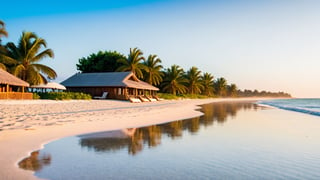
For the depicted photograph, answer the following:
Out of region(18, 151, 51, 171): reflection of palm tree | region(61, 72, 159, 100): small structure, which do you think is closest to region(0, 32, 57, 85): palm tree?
region(61, 72, 159, 100): small structure

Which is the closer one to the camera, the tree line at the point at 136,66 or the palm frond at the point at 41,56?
the palm frond at the point at 41,56

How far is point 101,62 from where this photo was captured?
160 feet

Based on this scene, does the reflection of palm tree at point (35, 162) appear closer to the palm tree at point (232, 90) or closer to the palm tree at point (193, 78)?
the palm tree at point (193, 78)

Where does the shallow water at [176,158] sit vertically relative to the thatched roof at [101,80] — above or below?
below

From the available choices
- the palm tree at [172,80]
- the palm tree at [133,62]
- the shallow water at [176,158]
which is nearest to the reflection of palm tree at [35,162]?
the shallow water at [176,158]

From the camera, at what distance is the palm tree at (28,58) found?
1081 inches

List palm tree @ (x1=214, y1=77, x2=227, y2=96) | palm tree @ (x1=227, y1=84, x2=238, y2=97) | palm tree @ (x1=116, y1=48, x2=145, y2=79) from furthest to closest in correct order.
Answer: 1. palm tree @ (x1=227, y1=84, x2=238, y2=97)
2. palm tree @ (x1=214, y1=77, x2=227, y2=96)
3. palm tree @ (x1=116, y1=48, x2=145, y2=79)

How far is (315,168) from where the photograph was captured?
436 cm

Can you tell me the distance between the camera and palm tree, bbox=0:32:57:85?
90.1 feet

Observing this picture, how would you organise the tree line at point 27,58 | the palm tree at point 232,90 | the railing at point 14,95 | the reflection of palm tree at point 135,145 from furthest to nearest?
the palm tree at point 232,90 → the tree line at point 27,58 → the railing at point 14,95 → the reflection of palm tree at point 135,145

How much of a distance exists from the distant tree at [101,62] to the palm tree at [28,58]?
20259 millimetres

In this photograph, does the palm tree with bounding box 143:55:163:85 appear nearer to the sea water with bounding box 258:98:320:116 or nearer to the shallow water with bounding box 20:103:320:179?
the sea water with bounding box 258:98:320:116

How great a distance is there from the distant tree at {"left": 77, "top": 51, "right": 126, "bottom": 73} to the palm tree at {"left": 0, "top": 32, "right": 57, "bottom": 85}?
2026 centimetres

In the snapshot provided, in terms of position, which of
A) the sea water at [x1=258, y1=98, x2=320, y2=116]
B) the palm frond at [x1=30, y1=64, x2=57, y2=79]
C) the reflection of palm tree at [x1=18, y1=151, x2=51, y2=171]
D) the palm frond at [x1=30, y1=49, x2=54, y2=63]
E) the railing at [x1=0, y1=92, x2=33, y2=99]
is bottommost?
the sea water at [x1=258, y1=98, x2=320, y2=116]
